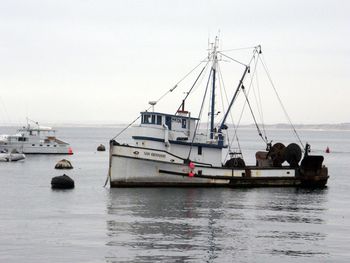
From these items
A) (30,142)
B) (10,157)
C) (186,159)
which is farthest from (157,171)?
(30,142)

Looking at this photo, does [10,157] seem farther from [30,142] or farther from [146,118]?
[146,118]

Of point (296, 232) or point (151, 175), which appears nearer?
point (296, 232)

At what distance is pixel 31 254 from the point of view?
32.5 meters

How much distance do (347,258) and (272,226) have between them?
30.5ft

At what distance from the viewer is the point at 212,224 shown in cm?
4228

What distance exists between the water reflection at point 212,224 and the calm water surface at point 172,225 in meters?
0.05

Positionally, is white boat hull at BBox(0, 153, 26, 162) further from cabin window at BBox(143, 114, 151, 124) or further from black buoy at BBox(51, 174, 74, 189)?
cabin window at BBox(143, 114, 151, 124)

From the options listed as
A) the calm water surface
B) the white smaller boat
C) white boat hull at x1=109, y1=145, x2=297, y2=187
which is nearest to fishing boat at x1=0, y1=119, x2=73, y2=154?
the white smaller boat

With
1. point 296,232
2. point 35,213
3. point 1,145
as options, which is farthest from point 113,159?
point 1,145

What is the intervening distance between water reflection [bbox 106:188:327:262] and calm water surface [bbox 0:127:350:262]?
0.16ft

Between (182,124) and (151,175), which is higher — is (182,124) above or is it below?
above

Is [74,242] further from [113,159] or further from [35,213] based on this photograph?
[113,159]

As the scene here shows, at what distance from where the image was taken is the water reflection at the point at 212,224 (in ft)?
111

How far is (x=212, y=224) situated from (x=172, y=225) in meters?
2.40
